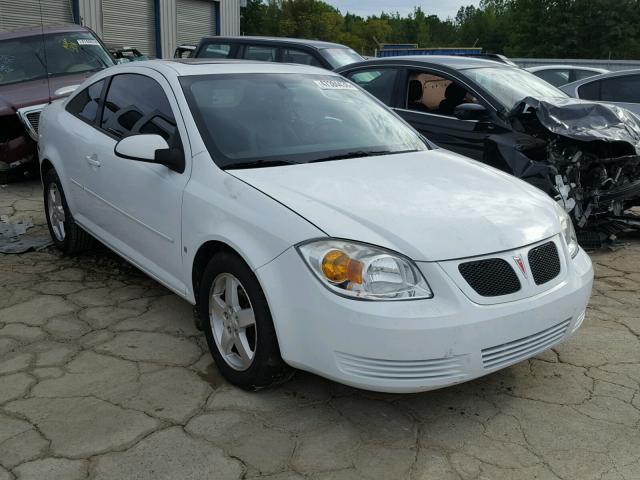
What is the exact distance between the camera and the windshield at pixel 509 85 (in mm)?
5980

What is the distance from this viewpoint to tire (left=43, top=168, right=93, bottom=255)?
496 cm

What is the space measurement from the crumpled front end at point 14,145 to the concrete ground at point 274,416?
13.5 ft

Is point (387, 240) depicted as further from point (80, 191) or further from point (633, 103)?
point (633, 103)

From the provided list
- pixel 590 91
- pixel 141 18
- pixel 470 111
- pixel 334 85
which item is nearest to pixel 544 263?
pixel 334 85

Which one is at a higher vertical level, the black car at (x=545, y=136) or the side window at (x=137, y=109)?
the side window at (x=137, y=109)

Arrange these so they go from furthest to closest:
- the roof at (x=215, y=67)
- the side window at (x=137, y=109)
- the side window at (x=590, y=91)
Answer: the side window at (x=590, y=91) → the roof at (x=215, y=67) → the side window at (x=137, y=109)

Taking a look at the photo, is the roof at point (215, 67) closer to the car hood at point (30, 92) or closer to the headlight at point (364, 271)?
the headlight at point (364, 271)

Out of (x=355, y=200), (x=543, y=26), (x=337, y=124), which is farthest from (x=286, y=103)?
(x=543, y=26)

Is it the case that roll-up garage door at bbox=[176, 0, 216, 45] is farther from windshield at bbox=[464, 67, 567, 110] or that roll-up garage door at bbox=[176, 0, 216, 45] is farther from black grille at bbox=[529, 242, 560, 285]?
black grille at bbox=[529, 242, 560, 285]

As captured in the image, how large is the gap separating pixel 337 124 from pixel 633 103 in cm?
587

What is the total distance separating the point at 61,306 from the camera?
421 cm

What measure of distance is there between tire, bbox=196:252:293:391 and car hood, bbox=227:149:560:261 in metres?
0.40

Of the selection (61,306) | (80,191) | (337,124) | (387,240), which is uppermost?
(337,124)

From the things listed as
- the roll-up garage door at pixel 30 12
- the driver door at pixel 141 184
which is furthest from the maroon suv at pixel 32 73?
the roll-up garage door at pixel 30 12
